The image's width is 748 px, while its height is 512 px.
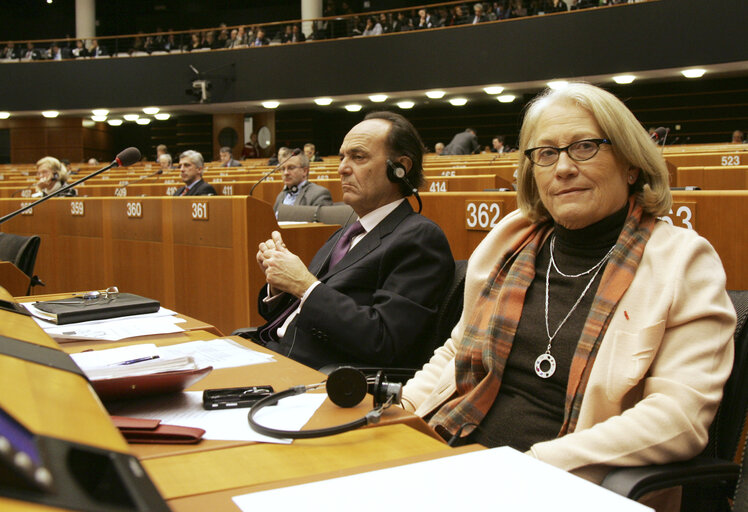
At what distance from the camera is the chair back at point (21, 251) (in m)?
3.30

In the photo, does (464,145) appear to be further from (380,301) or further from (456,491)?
(456,491)

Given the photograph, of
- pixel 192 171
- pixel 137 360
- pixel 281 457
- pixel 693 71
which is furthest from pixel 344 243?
pixel 693 71

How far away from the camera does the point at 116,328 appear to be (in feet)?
5.44

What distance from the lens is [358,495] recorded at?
2.20 feet

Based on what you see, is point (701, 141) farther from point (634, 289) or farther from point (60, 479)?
point (60, 479)

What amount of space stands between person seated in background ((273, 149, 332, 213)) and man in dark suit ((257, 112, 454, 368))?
322 cm

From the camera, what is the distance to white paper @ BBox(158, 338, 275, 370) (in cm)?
134

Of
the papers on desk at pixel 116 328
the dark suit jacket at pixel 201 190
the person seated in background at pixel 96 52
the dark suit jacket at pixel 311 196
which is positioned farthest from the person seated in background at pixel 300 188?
the person seated in background at pixel 96 52

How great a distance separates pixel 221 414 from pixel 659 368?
0.70 meters

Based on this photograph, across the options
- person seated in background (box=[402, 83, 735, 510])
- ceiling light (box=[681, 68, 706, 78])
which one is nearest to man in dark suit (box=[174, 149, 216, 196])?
person seated in background (box=[402, 83, 735, 510])

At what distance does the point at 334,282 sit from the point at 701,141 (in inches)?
510

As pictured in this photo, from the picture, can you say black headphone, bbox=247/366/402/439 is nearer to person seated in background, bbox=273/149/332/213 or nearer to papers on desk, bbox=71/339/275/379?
papers on desk, bbox=71/339/275/379

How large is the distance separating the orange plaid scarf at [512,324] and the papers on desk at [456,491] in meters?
0.50

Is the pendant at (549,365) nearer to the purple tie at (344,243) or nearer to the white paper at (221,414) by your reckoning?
the white paper at (221,414)
